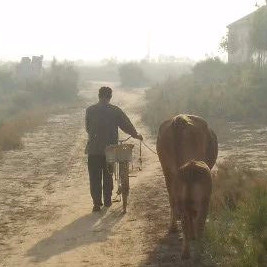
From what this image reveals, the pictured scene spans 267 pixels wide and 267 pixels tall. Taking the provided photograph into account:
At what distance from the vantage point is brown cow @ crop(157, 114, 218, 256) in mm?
5965

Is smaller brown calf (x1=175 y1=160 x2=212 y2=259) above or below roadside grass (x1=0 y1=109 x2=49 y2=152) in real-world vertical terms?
above

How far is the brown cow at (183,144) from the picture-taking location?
5965 millimetres

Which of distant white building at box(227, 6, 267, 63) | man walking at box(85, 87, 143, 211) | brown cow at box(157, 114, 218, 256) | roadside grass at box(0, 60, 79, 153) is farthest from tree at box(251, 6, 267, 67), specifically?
brown cow at box(157, 114, 218, 256)

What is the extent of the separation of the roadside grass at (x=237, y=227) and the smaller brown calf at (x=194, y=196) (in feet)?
2.24

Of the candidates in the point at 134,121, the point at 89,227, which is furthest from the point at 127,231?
the point at 134,121

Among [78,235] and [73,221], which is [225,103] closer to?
[73,221]

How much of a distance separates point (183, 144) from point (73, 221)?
295 cm

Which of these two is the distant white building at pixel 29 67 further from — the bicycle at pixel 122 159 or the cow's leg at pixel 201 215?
the cow's leg at pixel 201 215

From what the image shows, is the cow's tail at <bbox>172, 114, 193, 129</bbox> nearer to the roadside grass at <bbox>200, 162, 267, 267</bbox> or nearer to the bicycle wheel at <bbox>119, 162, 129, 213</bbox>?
the roadside grass at <bbox>200, 162, 267, 267</bbox>

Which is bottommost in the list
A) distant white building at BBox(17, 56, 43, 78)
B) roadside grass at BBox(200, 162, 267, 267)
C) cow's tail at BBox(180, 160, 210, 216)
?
roadside grass at BBox(200, 162, 267, 267)

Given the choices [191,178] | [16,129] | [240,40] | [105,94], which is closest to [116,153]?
[105,94]

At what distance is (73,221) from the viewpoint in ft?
26.6

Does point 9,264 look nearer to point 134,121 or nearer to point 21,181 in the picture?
point 21,181

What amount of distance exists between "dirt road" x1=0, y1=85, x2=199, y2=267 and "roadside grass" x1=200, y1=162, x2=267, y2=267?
388 mm
